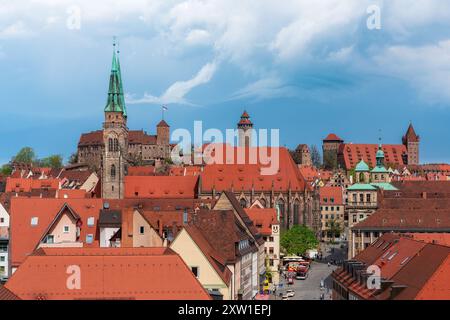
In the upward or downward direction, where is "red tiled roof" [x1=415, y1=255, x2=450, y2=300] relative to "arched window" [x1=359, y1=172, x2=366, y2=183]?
downward

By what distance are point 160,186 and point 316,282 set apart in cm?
4809

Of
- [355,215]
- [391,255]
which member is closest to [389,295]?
[391,255]

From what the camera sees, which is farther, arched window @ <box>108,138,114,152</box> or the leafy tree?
the leafy tree

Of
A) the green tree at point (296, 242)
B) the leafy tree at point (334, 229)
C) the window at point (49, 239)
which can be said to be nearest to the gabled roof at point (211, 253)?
the window at point (49, 239)

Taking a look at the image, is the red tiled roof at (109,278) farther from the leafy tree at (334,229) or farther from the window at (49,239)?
the leafy tree at (334,229)

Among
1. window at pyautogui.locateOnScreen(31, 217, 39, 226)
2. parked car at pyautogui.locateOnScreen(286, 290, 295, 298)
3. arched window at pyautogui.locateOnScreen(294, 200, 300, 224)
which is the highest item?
arched window at pyautogui.locateOnScreen(294, 200, 300, 224)

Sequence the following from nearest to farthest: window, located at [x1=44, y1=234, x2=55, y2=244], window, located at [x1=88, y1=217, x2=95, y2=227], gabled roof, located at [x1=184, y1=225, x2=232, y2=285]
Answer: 1. gabled roof, located at [x1=184, y1=225, x2=232, y2=285]
2. window, located at [x1=44, y1=234, x2=55, y2=244]
3. window, located at [x1=88, y1=217, x2=95, y2=227]

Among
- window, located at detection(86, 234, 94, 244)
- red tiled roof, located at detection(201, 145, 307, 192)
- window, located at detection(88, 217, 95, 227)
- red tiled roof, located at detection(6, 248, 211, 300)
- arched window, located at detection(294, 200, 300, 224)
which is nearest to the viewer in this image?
red tiled roof, located at detection(6, 248, 211, 300)

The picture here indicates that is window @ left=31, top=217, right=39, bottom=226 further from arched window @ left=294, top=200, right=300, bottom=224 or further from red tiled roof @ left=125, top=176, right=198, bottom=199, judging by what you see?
arched window @ left=294, top=200, right=300, bottom=224

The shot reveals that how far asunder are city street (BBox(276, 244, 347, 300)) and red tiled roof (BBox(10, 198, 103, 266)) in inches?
816

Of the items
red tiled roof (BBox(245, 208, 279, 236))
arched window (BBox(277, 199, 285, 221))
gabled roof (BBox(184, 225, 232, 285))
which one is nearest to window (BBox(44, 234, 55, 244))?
gabled roof (BBox(184, 225, 232, 285))

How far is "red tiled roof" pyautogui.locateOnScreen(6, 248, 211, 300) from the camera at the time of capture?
38.4 metres

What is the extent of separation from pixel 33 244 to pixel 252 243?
2059cm
